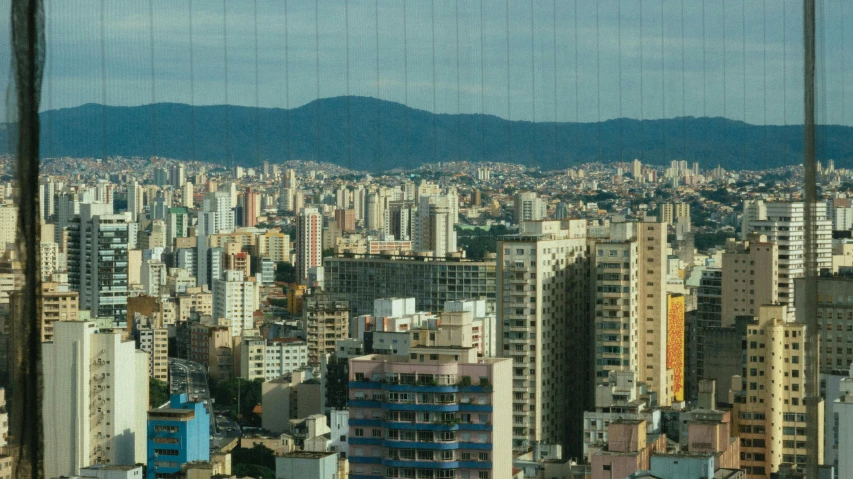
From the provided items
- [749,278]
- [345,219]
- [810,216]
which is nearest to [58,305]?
[749,278]

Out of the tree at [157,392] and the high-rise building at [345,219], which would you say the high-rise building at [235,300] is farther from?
the tree at [157,392]

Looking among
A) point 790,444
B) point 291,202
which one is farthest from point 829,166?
point 291,202

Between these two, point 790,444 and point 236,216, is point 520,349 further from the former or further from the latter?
point 236,216

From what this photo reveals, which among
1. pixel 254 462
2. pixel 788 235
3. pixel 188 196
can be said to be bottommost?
pixel 254 462

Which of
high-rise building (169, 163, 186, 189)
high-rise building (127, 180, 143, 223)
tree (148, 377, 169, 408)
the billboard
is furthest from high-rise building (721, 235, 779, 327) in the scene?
high-rise building (169, 163, 186, 189)

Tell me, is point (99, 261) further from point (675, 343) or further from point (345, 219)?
point (345, 219)
